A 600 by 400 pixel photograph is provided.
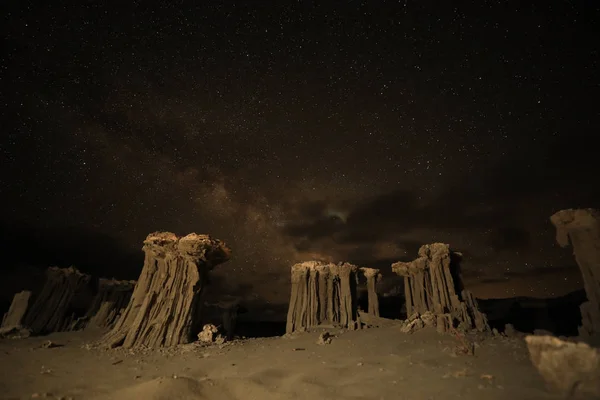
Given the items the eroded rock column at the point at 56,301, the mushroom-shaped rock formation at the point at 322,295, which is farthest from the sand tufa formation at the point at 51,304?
the mushroom-shaped rock formation at the point at 322,295

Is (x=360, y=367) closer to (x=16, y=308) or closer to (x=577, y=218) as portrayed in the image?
(x=577, y=218)

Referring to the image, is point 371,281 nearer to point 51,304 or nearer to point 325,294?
point 325,294

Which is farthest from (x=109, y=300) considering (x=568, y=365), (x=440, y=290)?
(x=568, y=365)

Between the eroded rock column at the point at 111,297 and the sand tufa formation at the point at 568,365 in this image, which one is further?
the eroded rock column at the point at 111,297

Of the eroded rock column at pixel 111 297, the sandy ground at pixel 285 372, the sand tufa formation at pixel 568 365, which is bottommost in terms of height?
the sandy ground at pixel 285 372

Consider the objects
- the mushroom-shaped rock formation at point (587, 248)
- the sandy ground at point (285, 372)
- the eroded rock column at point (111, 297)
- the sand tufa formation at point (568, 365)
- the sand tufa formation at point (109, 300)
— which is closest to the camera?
the sand tufa formation at point (568, 365)

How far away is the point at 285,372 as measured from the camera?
8.83m

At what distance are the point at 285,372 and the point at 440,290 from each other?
1261cm

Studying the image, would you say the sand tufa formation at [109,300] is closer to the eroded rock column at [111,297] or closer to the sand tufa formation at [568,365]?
the eroded rock column at [111,297]

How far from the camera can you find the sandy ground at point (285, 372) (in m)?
6.09

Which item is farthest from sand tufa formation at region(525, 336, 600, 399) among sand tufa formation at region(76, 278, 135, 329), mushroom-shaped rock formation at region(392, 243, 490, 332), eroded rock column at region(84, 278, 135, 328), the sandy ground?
eroded rock column at region(84, 278, 135, 328)

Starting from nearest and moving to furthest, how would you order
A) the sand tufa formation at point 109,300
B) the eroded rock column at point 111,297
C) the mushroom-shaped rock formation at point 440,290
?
the mushroom-shaped rock formation at point 440,290 < the sand tufa formation at point 109,300 < the eroded rock column at point 111,297

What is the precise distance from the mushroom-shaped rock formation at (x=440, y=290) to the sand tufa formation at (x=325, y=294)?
10.5 ft

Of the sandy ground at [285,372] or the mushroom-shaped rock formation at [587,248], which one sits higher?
the mushroom-shaped rock formation at [587,248]
